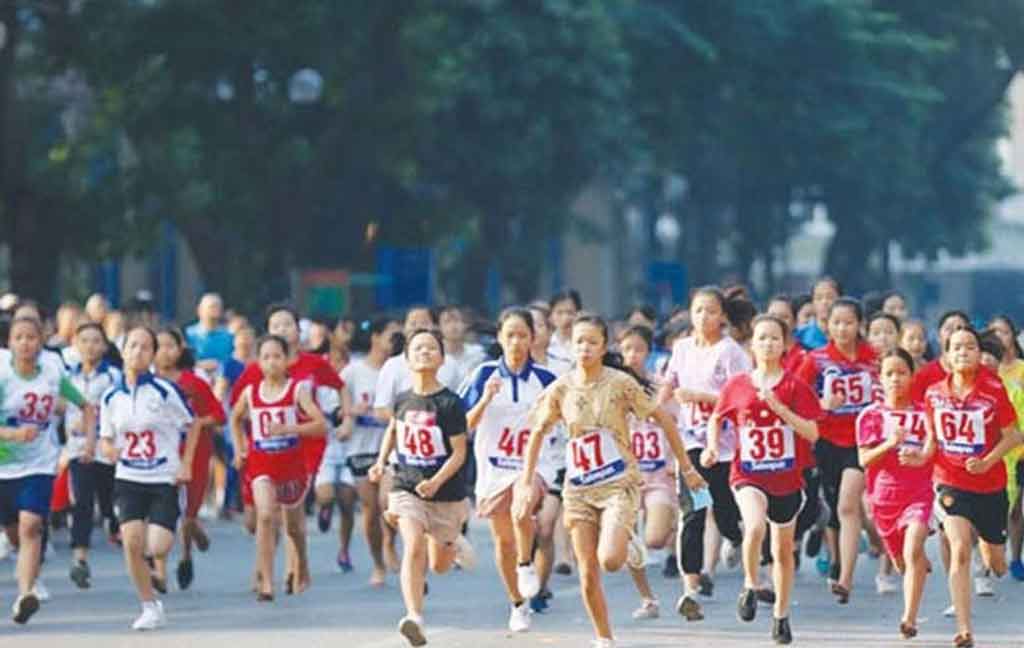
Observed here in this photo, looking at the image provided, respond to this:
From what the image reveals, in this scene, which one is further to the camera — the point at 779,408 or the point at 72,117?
the point at 72,117

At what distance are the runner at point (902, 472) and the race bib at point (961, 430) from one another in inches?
3.0

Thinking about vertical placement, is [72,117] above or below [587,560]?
above

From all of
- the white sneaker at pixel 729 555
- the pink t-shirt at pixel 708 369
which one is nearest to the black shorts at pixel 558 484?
the pink t-shirt at pixel 708 369

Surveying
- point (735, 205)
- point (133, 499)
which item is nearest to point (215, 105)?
point (735, 205)

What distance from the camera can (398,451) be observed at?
16.0 m

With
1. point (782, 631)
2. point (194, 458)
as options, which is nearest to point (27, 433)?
point (194, 458)

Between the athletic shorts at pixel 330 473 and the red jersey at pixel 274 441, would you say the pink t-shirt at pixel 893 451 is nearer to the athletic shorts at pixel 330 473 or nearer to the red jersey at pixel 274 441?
the red jersey at pixel 274 441

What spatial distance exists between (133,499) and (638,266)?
58.0m

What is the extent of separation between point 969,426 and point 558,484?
3.11 meters

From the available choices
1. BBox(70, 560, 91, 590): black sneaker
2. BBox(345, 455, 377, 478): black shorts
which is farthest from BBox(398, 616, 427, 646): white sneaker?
BBox(70, 560, 91, 590): black sneaker

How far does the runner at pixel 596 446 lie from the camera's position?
14.8 metres

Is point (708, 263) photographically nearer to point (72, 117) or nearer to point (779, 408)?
point (72, 117)

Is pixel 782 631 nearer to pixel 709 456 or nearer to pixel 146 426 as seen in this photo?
pixel 709 456

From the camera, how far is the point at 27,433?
1714 cm
